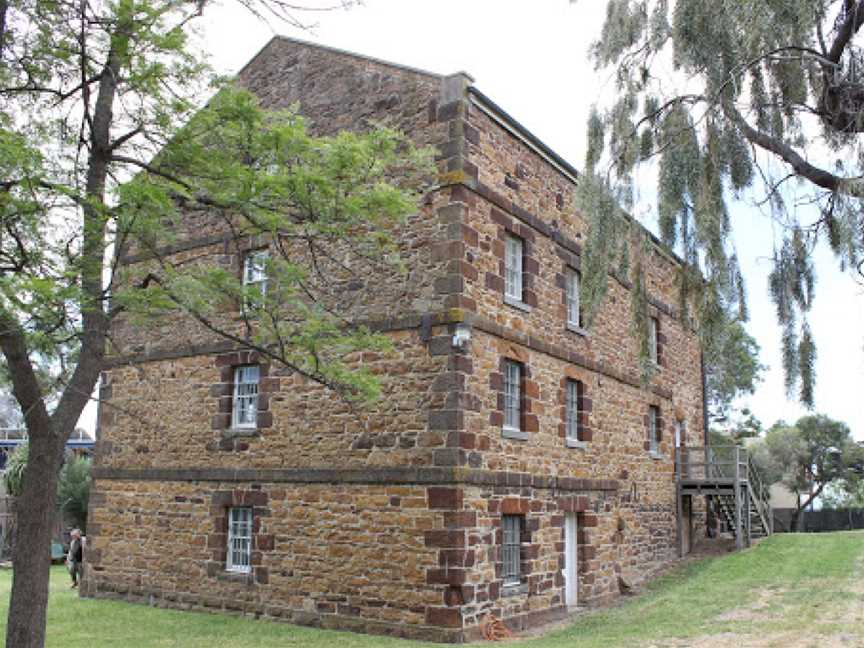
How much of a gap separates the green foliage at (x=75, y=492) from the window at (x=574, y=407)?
1749 cm

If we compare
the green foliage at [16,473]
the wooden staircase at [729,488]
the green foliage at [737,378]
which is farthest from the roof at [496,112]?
the green foliage at [737,378]

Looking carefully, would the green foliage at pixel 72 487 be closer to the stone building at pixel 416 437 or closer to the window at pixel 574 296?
the stone building at pixel 416 437

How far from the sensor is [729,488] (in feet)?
67.2

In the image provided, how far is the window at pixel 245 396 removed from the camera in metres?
14.6

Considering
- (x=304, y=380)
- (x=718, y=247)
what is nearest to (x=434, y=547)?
(x=304, y=380)

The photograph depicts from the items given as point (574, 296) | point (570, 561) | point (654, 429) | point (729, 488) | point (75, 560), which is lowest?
point (75, 560)

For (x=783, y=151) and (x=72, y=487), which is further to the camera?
(x=72, y=487)

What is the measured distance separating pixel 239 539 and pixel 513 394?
17.3ft

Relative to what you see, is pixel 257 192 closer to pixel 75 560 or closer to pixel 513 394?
pixel 513 394

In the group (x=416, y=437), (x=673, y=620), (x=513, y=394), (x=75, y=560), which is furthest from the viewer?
(x=75, y=560)

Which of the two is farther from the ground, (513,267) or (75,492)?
(513,267)

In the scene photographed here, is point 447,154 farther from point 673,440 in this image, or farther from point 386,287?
point 673,440

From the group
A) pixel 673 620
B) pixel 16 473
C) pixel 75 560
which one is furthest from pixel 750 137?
pixel 16 473

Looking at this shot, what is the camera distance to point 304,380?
44.5ft
